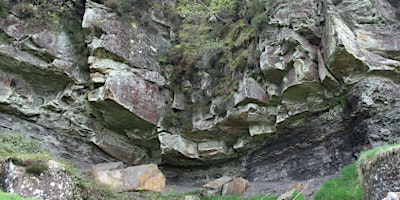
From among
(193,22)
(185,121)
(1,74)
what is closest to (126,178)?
(185,121)

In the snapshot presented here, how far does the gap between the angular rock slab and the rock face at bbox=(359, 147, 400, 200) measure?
804 cm

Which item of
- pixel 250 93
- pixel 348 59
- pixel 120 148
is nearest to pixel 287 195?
pixel 250 93

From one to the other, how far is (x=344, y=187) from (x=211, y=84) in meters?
8.56

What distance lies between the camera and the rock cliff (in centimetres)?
1409

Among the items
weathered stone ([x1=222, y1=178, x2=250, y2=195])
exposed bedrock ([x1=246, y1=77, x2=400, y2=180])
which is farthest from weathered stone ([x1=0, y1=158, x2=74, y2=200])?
exposed bedrock ([x1=246, y1=77, x2=400, y2=180])

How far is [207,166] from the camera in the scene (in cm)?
1830

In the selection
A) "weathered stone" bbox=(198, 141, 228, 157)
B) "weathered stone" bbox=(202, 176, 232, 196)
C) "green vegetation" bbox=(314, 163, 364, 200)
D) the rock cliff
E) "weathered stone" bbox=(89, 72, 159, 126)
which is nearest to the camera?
"green vegetation" bbox=(314, 163, 364, 200)

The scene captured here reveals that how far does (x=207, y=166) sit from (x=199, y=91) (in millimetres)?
3808

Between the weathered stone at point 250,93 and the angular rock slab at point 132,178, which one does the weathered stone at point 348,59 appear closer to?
the weathered stone at point 250,93

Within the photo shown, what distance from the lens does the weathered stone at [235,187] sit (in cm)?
1514

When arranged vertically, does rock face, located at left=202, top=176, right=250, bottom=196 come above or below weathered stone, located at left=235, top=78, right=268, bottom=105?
below

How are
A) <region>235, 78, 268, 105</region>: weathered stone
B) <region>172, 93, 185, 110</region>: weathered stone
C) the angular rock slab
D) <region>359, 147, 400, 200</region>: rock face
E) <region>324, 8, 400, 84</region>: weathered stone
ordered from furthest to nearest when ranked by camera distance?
1. <region>172, 93, 185, 110</region>: weathered stone
2. <region>235, 78, 268, 105</region>: weathered stone
3. the angular rock slab
4. <region>324, 8, 400, 84</region>: weathered stone
5. <region>359, 147, 400, 200</region>: rock face

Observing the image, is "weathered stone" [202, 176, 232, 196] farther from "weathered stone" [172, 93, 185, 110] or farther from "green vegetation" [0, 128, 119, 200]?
"weathered stone" [172, 93, 185, 110]

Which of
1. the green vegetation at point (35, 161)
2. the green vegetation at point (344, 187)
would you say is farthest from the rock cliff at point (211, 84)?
the green vegetation at point (344, 187)
